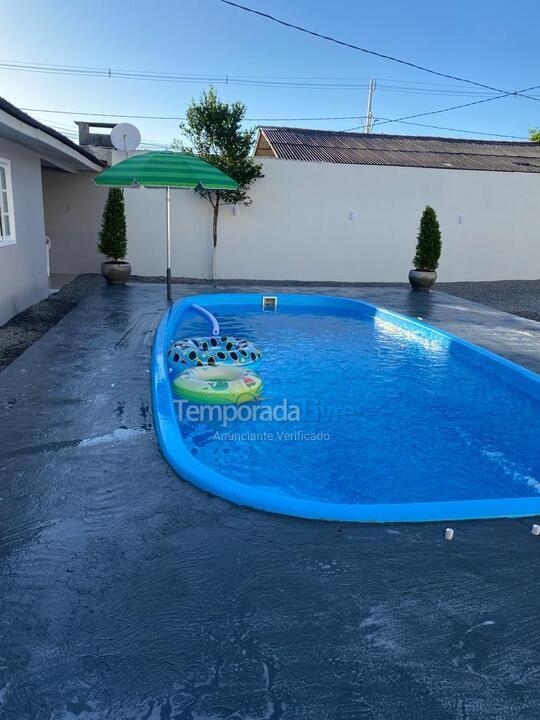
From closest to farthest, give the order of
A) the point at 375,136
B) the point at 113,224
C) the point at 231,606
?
the point at 231,606, the point at 113,224, the point at 375,136

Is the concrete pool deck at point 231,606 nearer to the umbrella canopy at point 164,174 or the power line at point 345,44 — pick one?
the umbrella canopy at point 164,174

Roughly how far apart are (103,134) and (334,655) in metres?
18.6

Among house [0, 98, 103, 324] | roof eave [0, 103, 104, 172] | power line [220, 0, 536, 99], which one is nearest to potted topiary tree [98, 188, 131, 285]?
roof eave [0, 103, 104, 172]

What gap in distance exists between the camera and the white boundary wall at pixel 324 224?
14742 mm

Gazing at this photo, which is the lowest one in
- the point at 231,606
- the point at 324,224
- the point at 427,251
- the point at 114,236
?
the point at 231,606

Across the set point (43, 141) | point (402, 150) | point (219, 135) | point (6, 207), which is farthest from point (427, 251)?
point (6, 207)

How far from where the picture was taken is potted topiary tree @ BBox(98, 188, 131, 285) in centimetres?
1216

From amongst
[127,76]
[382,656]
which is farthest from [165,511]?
[127,76]

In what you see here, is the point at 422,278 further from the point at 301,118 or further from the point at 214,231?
the point at 301,118

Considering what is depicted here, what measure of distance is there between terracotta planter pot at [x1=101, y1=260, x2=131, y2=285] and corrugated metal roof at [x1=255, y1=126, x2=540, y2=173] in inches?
247

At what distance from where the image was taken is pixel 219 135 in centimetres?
1357

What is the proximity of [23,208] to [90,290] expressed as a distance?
2.66 metres

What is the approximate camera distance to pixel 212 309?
37.2 ft

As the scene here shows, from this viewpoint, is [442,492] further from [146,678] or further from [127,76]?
[127,76]
